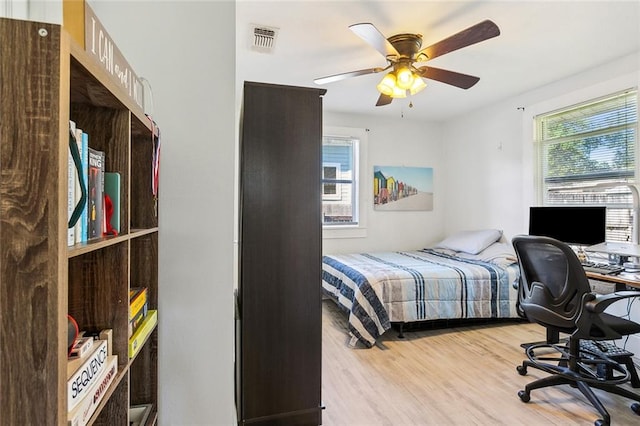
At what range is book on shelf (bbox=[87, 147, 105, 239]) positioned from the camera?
779 mm

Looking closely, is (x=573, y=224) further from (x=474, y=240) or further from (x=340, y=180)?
(x=340, y=180)

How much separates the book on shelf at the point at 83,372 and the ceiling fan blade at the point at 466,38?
7.09 feet

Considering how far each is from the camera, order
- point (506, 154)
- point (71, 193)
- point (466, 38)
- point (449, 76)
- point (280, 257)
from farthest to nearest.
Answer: point (506, 154)
point (449, 76)
point (466, 38)
point (280, 257)
point (71, 193)

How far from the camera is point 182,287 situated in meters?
1.49

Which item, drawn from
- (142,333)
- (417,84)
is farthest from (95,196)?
(417,84)

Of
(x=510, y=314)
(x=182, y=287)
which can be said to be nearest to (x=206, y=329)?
(x=182, y=287)

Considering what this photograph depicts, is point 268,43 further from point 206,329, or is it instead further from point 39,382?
point 39,382

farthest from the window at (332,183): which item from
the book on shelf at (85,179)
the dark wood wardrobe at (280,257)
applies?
the book on shelf at (85,179)

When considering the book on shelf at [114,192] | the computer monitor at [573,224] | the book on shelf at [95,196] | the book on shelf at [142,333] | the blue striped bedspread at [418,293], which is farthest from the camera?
the blue striped bedspread at [418,293]

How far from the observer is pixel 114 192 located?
907 mm

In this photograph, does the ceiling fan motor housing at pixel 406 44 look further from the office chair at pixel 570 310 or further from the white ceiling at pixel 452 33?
the office chair at pixel 570 310

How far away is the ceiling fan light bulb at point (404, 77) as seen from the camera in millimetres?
2457

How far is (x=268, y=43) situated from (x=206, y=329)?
6.73 ft

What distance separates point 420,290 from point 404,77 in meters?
1.84
